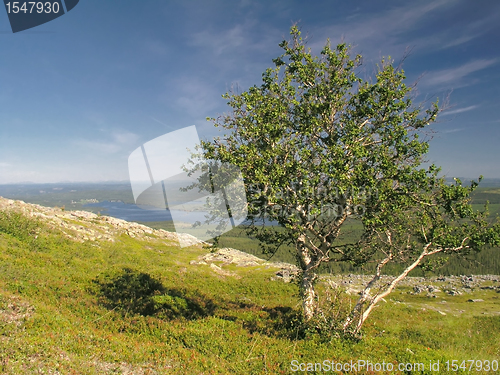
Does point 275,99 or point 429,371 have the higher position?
point 275,99

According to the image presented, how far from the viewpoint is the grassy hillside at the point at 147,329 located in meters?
10.1

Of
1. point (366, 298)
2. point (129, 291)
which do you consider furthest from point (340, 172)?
point (129, 291)

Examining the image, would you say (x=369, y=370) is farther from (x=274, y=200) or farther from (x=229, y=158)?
(x=229, y=158)

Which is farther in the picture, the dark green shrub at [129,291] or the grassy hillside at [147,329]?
the dark green shrub at [129,291]

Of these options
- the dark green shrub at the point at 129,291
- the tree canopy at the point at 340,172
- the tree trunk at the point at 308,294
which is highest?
the tree canopy at the point at 340,172

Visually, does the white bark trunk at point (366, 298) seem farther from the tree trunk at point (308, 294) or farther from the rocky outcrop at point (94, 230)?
the rocky outcrop at point (94, 230)

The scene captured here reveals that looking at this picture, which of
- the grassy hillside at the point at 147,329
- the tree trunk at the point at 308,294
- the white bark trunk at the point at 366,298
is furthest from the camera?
the tree trunk at the point at 308,294

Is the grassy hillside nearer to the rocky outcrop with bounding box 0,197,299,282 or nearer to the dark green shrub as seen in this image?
the dark green shrub

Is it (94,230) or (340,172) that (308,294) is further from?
(94,230)

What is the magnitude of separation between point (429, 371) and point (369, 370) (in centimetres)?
235

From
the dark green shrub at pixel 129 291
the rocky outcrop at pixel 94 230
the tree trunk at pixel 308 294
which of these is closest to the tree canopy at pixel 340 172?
the tree trunk at pixel 308 294

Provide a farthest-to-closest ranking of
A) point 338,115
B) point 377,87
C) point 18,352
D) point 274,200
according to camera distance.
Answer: point 338,115 < point 377,87 < point 274,200 < point 18,352

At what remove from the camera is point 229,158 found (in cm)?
1341

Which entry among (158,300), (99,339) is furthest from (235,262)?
(99,339)
